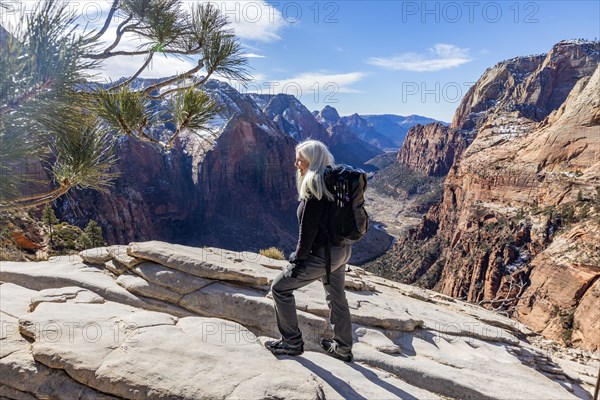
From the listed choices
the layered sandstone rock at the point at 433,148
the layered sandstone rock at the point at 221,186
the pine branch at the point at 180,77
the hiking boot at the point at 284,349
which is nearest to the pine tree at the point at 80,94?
the pine branch at the point at 180,77

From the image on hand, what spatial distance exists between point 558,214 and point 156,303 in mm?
29277

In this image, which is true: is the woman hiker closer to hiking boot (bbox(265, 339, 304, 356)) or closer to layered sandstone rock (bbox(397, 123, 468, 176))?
hiking boot (bbox(265, 339, 304, 356))

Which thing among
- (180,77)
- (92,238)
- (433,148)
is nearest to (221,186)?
(92,238)

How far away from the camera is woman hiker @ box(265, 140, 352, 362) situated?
135 inches

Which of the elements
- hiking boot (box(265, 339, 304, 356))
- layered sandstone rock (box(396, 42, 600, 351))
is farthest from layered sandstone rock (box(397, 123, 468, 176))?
hiking boot (box(265, 339, 304, 356))

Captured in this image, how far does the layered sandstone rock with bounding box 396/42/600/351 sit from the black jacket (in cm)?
1516

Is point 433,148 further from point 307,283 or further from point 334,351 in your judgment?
point 307,283

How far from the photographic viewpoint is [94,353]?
3.62 metres

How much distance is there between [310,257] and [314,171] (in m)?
0.88

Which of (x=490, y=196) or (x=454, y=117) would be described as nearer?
(x=490, y=196)

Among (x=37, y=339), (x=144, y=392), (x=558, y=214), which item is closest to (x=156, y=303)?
(x=37, y=339)

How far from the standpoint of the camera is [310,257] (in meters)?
3.64

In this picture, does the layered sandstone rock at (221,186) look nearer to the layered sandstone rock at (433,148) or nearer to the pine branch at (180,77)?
the pine branch at (180,77)

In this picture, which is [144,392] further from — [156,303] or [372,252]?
[372,252]
